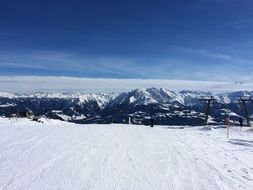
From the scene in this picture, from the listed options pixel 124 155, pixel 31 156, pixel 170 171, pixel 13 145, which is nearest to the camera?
pixel 170 171

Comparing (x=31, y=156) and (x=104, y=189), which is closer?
(x=104, y=189)

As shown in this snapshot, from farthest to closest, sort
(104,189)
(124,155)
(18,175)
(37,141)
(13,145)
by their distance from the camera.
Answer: (37,141) → (13,145) → (124,155) → (18,175) → (104,189)

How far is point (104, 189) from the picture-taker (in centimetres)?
879

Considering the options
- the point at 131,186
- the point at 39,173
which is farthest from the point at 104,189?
the point at 39,173

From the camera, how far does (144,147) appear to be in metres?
16.8

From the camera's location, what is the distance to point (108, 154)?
14.1 metres

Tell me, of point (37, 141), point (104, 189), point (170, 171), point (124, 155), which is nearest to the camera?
point (104, 189)

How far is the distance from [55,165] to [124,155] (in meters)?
3.41

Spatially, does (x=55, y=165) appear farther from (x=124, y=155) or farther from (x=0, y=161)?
(x=124, y=155)

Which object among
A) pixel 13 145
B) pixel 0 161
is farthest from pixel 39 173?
pixel 13 145

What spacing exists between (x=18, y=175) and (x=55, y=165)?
1768mm

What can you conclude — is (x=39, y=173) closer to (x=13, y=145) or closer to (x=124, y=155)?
(x=124, y=155)

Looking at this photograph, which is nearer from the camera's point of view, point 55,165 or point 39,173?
point 39,173

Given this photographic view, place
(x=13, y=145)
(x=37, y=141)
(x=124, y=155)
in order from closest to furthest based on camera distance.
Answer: (x=124, y=155)
(x=13, y=145)
(x=37, y=141)
